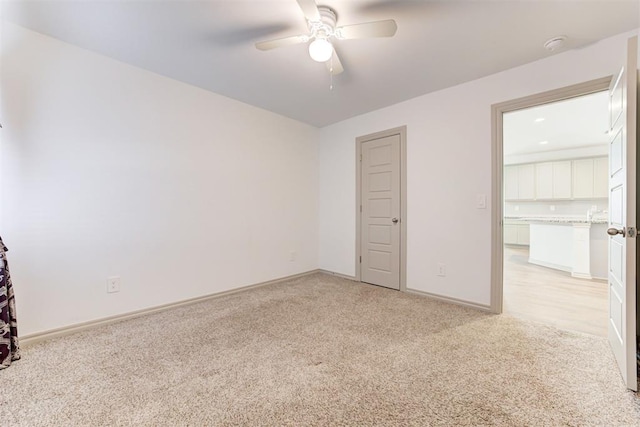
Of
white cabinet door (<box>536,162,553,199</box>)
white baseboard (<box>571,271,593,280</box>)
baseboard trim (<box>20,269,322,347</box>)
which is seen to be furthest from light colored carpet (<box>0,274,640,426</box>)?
white cabinet door (<box>536,162,553,199</box>)

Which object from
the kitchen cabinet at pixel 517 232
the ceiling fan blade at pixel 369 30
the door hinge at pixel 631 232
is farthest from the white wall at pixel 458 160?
the kitchen cabinet at pixel 517 232

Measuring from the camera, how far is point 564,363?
1.75 m

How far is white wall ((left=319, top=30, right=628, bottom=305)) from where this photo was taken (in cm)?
231

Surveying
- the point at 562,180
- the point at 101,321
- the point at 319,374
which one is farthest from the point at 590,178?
the point at 101,321

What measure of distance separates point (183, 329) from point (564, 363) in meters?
2.83

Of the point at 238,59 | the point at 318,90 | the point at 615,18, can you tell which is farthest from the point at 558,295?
the point at 238,59

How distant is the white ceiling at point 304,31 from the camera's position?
1782 millimetres

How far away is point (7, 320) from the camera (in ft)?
5.73

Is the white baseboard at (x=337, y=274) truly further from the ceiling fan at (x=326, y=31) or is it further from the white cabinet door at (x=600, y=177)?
the white cabinet door at (x=600, y=177)

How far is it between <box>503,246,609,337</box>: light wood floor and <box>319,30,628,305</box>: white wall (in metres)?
0.56

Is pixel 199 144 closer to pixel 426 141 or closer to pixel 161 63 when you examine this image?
pixel 161 63

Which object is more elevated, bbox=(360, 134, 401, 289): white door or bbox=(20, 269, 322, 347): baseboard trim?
bbox=(360, 134, 401, 289): white door

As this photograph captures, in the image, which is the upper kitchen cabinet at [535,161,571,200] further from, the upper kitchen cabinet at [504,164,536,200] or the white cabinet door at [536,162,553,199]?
the upper kitchen cabinet at [504,164,536,200]

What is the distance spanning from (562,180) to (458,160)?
18.8 ft
